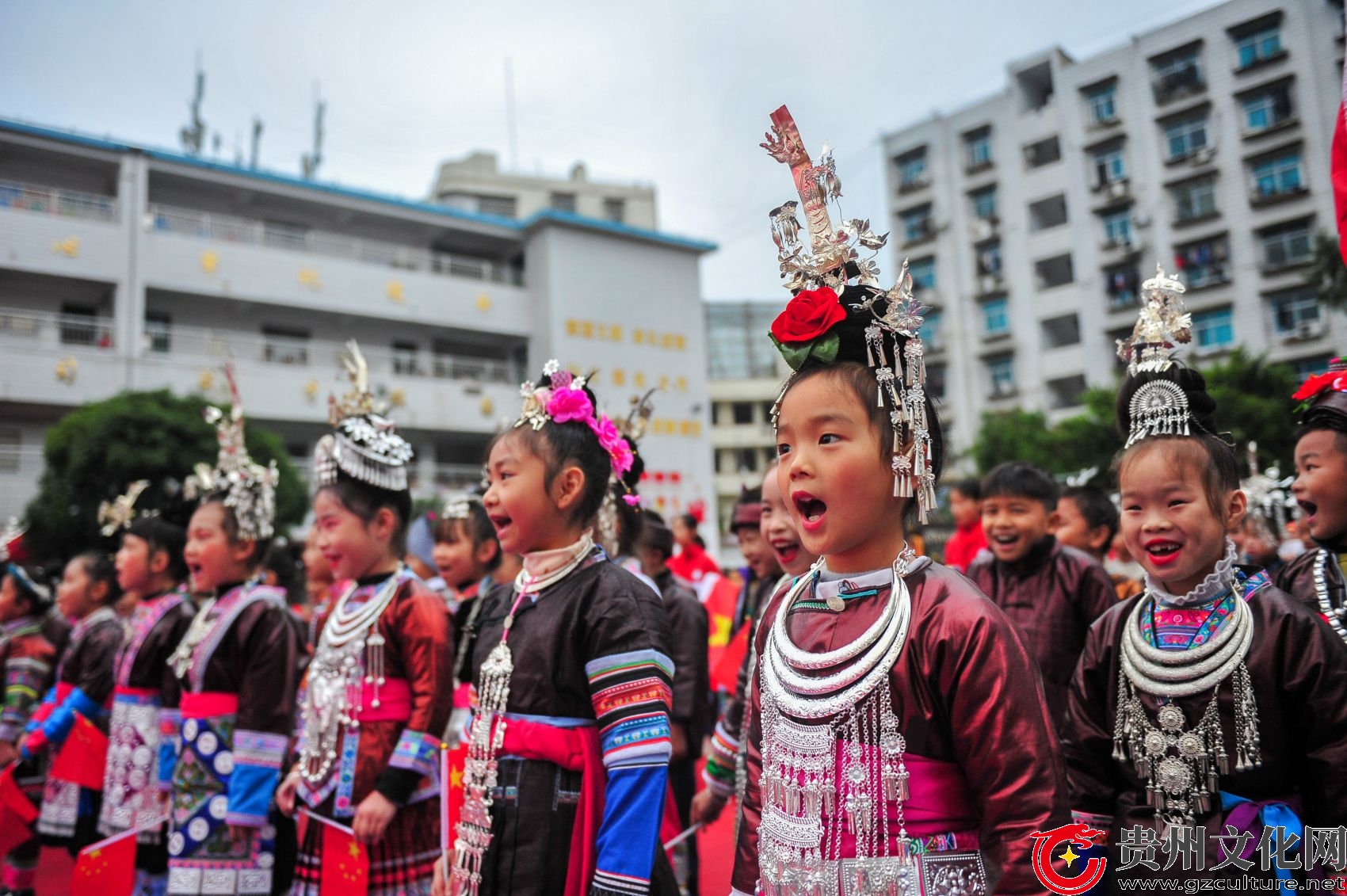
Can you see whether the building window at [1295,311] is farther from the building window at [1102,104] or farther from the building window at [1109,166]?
the building window at [1102,104]

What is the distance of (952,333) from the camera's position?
31734 millimetres

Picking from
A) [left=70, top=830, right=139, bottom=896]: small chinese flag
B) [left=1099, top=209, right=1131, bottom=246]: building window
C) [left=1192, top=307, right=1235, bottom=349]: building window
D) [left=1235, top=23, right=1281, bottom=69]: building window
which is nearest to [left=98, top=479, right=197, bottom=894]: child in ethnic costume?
[left=70, top=830, right=139, bottom=896]: small chinese flag

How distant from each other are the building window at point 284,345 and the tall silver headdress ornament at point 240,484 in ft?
62.2

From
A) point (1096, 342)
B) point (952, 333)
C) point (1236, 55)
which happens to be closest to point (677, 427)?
point (952, 333)

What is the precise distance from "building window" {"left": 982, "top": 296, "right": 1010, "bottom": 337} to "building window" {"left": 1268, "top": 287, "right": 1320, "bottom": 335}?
763 cm

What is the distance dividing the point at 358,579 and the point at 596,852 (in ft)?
5.32

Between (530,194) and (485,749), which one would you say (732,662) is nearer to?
(485,749)

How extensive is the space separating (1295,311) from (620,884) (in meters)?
28.2

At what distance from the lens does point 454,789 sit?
2672mm

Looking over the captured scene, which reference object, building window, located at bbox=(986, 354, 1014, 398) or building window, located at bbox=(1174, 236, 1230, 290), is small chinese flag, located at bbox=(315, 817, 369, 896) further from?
building window, located at bbox=(986, 354, 1014, 398)

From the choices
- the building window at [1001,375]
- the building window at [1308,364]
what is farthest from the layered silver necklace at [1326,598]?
the building window at [1001,375]

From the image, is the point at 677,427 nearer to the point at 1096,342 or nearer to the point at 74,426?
the point at 1096,342

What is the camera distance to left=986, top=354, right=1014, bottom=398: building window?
99.6 ft

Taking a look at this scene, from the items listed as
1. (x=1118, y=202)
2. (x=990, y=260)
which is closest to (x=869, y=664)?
(x=1118, y=202)
